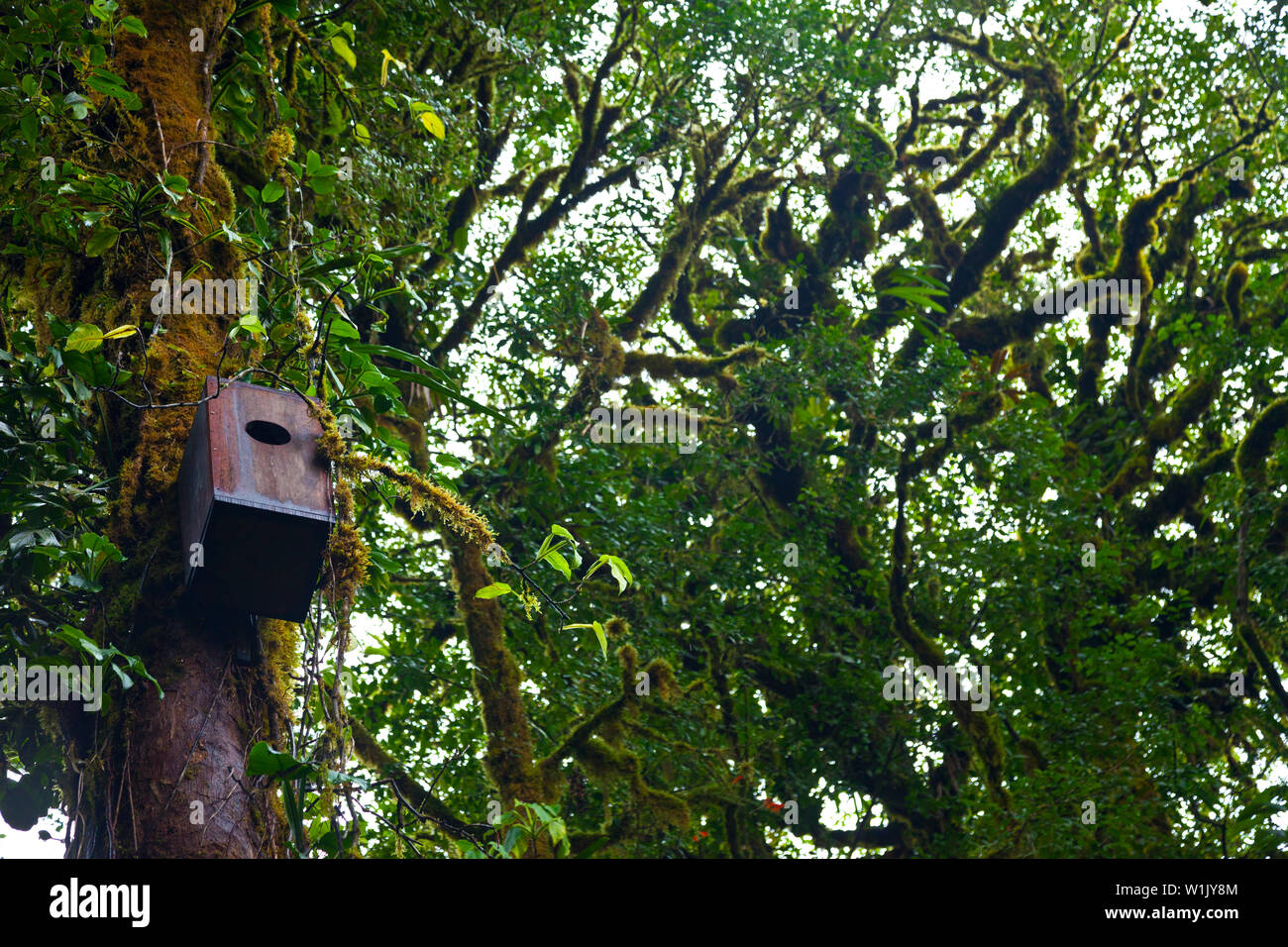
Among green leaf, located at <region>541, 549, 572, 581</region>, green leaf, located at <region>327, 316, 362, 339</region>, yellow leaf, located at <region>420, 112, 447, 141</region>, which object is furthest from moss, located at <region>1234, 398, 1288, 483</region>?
green leaf, located at <region>327, 316, 362, 339</region>

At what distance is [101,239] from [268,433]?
57 cm

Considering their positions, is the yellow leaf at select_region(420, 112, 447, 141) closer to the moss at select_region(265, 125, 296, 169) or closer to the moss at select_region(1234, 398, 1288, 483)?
the moss at select_region(265, 125, 296, 169)

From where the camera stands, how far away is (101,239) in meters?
2.37

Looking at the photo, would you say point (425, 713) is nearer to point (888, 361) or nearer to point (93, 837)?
point (888, 361)

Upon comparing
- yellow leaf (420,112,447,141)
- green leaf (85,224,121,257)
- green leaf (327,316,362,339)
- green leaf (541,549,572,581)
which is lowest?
green leaf (541,549,572,581)

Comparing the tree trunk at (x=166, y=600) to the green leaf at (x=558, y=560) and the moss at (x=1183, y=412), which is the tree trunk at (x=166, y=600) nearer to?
the green leaf at (x=558, y=560)

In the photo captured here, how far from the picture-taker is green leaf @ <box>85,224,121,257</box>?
2.37m

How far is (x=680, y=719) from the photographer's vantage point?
761 centimetres

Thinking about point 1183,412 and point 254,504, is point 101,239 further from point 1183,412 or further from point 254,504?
point 1183,412

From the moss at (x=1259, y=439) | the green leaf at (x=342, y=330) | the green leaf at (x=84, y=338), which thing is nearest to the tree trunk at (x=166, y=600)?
the green leaf at (x=84, y=338)

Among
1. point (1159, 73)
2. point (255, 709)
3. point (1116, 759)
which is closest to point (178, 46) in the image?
point (255, 709)

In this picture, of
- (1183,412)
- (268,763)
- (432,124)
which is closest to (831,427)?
(1183,412)

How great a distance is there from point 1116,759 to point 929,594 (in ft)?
6.20

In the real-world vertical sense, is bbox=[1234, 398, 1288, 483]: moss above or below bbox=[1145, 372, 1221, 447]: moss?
below
